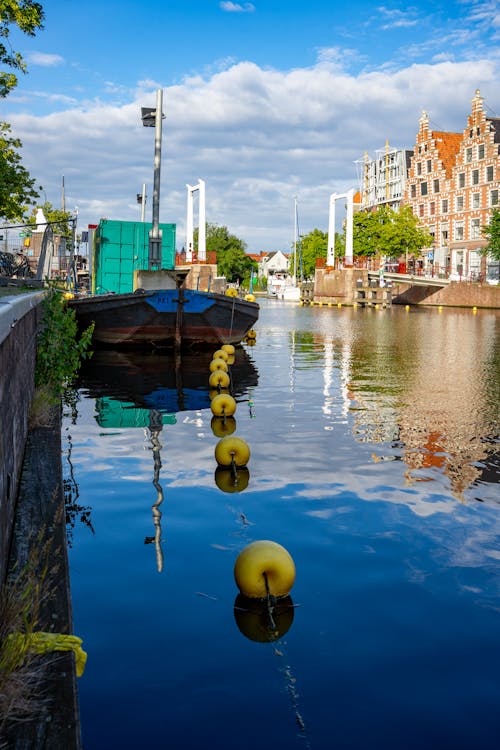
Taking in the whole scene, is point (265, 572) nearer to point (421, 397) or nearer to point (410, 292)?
point (421, 397)

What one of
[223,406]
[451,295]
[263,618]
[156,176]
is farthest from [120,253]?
[451,295]

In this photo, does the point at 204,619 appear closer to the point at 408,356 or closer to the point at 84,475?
the point at 84,475

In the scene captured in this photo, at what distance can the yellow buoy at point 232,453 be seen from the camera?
28.1 ft

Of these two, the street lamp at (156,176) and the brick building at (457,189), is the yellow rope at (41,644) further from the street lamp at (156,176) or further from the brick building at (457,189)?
the brick building at (457,189)

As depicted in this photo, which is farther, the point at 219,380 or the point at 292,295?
the point at 292,295

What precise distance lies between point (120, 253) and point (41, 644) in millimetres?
25135

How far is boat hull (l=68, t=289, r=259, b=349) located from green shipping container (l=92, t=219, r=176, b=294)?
4.79m

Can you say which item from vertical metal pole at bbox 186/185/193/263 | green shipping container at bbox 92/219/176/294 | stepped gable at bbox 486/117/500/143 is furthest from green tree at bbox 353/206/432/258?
green shipping container at bbox 92/219/176/294

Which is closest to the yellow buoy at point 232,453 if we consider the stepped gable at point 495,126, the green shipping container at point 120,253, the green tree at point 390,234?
the green shipping container at point 120,253

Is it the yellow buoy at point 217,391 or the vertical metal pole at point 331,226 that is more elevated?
the vertical metal pole at point 331,226

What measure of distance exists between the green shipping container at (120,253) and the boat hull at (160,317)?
479cm

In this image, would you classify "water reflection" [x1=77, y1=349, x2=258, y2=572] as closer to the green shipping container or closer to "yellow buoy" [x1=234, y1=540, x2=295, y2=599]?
"yellow buoy" [x1=234, y1=540, x2=295, y2=599]

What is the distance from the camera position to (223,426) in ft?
37.4

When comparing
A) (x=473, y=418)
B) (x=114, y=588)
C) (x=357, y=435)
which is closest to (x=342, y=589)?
(x=114, y=588)
